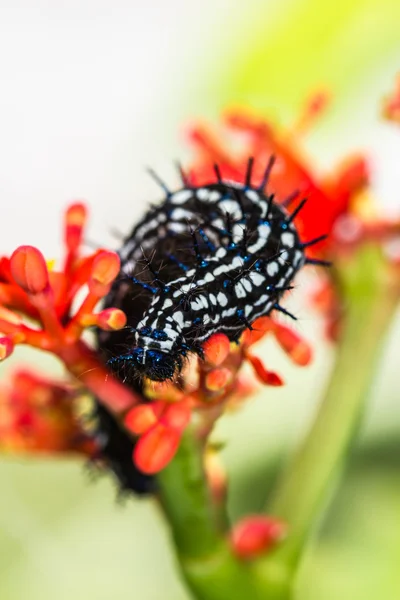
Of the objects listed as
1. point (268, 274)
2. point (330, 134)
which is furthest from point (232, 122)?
point (330, 134)

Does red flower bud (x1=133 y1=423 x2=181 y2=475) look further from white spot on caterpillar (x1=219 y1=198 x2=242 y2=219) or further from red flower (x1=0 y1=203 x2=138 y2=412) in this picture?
white spot on caterpillar (x1=219 y1=198 x2=242 y2=219)

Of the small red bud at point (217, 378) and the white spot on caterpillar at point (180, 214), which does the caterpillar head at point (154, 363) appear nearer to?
the small red bud at point (217, 378)

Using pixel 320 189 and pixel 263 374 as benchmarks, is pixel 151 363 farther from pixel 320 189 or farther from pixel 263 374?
pixel 320 189

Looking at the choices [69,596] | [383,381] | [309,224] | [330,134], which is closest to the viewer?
[309,224]

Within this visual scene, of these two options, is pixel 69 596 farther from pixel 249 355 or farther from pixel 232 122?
pixel 249 355

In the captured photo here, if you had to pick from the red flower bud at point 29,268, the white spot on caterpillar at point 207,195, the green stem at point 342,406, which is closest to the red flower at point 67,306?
the red flower bud at point 29,268

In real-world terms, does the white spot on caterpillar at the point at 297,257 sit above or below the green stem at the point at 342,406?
above
